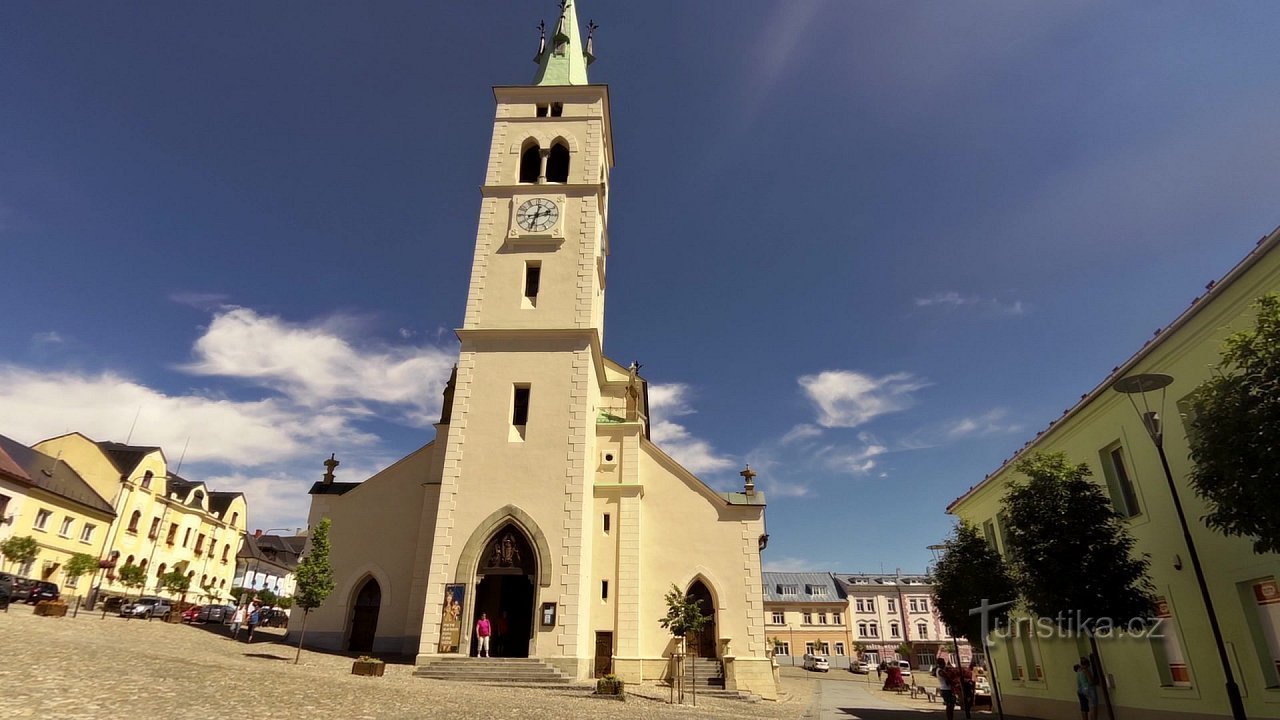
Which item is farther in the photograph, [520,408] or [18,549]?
[18,549]

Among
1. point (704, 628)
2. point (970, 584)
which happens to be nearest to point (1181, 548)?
point (970, 584)

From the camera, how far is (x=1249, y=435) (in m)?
10.2

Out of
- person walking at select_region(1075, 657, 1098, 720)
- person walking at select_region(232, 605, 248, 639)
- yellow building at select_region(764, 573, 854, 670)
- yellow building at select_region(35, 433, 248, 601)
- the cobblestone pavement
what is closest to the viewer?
the cobblestone pavement

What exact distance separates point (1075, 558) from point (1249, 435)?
6.49 meters

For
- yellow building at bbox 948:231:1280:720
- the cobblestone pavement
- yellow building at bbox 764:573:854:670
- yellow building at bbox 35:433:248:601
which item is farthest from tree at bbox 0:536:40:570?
yellow building at bbox 764:573:854:670

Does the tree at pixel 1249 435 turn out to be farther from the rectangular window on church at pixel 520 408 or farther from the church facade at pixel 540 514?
the rectangular window on church at pixel 520 408

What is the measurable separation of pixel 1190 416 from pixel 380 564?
26.5 meters

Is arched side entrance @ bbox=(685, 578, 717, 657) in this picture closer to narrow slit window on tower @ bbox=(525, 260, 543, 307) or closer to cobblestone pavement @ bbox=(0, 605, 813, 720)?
cobblestone pavement @ bbox=(0, 605, 813, 720)

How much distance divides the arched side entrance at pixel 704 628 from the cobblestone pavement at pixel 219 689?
447 centimetres

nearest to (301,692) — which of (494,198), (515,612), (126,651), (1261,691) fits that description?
(126,651)

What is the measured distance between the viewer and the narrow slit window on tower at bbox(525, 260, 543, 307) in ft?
94.6

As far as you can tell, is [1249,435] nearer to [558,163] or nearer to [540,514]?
[540,514]

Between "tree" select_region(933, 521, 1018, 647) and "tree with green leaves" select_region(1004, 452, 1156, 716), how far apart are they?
4.26 meters

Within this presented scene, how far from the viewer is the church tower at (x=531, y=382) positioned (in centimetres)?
2355
